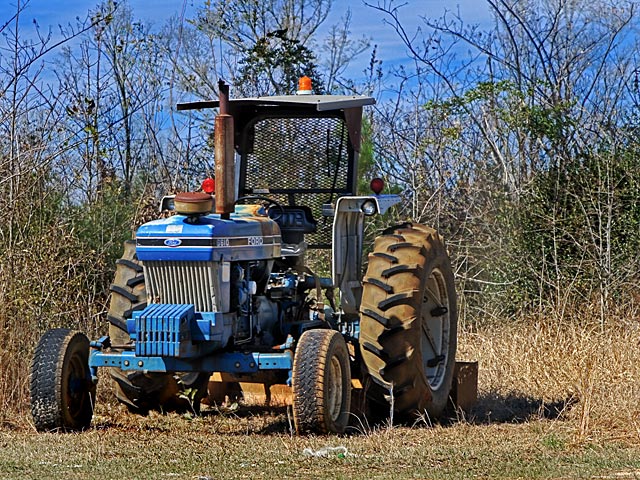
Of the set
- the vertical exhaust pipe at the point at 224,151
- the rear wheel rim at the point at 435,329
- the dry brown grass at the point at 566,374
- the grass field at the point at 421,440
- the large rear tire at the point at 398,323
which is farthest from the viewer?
the rear wheel rim at the point at 435,329

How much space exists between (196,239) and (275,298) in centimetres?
113

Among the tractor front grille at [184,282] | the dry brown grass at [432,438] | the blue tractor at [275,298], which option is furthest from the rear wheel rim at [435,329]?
the tractor front grille at [184,282]

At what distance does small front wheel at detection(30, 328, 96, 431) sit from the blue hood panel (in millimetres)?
824

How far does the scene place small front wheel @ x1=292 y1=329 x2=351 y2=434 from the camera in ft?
23.8

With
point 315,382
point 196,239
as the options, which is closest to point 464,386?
point 315,382

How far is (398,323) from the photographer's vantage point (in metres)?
8.14

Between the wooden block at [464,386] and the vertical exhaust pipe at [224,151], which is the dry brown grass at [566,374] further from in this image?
the vertical exhaust pipe at [224,151]

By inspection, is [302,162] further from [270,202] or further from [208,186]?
[208,186]

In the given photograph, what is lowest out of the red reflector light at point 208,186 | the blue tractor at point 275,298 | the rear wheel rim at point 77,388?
the rear wheel rim at point 77,388

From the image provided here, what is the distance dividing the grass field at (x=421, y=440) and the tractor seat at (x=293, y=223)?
4.61 ft

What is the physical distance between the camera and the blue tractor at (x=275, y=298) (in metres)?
7.50

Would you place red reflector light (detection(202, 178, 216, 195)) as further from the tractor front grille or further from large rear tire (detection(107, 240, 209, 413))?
the tractor front grille

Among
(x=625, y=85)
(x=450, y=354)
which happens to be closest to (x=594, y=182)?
(x=625, y=85)

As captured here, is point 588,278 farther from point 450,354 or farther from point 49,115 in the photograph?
point 49,115
